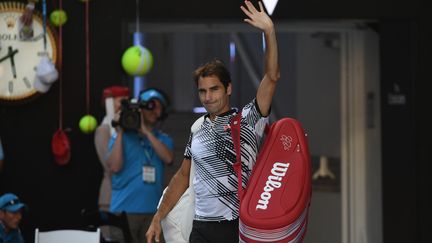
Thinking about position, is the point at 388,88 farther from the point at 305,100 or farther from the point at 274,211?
the point at 305,100

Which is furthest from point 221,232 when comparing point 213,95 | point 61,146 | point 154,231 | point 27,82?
point 27,82

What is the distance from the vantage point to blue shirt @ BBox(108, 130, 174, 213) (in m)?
7.07

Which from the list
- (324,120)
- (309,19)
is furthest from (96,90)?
(324,120)

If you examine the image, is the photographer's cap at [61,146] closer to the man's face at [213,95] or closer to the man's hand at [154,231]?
the man's hand at [154,231]

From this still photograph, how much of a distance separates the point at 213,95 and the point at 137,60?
2583mm

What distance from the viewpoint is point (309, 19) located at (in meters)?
7.84

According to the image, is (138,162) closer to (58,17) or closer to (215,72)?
(58,17)

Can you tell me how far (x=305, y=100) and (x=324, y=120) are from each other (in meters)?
0.56

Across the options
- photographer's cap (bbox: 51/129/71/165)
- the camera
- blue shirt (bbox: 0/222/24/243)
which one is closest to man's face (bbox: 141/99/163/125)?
the camera

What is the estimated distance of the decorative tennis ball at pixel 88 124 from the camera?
752 centimetres

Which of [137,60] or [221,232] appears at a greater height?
[137,60]

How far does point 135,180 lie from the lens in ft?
23.3

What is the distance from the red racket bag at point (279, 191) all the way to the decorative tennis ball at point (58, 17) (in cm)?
308

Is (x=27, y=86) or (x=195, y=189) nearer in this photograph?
(x=195, y=189)
